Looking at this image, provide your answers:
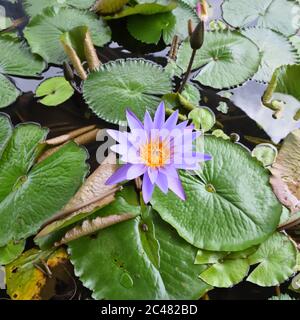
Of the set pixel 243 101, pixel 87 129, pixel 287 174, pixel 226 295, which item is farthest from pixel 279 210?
pixel 87 129

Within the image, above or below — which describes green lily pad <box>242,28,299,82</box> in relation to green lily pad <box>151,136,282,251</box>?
above

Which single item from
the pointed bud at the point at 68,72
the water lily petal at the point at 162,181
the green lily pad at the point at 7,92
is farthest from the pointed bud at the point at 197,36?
the green lily pad at the point at 7,92

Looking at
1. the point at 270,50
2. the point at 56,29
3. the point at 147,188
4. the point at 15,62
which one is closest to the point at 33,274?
the point at 147,188

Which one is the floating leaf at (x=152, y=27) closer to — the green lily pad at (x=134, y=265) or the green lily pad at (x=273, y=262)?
the green lily pad at (x=134, y=265)

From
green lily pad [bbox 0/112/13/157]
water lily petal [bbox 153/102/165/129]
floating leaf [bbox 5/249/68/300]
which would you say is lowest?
floating leaf [bbox 5/249/68/300]

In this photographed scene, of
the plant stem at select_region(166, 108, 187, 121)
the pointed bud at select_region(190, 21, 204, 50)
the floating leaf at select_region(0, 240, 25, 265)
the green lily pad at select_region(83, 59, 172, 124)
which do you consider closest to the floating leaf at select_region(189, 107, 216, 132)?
the plant stem at select_region(166, 108, 187, 121)

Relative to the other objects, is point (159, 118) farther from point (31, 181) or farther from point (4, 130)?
point (4, 130)

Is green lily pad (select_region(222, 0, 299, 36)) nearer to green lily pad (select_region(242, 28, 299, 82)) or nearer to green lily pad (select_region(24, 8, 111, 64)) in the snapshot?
green lily pad (select_region(242, 28, 299, 82))
